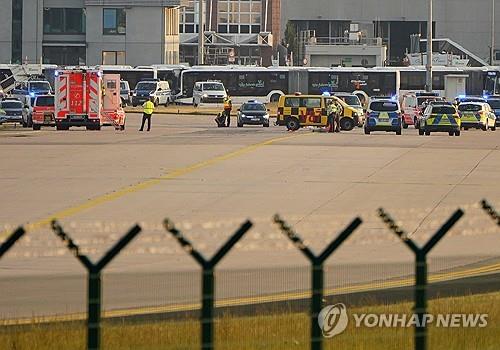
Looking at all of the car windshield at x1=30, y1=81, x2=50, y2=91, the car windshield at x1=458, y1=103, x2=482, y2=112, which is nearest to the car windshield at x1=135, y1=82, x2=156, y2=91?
the car windshield at x1=30, y1=81, x2=50, y2=91

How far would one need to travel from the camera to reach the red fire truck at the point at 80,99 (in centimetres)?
5859

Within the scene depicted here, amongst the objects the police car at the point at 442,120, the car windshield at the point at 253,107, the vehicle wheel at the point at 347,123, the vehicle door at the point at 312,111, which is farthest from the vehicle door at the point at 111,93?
the police car at the point at 442,120

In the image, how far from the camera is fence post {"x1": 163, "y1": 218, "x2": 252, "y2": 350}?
7773mm

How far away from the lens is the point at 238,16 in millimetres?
154375

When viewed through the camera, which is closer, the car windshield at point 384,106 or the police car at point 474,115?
the car windshield at point 384,106

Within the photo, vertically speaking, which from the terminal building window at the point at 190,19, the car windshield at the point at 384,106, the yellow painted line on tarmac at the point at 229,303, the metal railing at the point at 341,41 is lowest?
the yellow painted line on tarmac at the point at 229,303

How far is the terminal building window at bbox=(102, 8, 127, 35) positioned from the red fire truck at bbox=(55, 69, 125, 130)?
178ft

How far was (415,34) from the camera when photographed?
13762 centimetres

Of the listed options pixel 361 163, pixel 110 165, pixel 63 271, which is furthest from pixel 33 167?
pixel 63 271

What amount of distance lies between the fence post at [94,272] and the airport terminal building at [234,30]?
10537 centimetres

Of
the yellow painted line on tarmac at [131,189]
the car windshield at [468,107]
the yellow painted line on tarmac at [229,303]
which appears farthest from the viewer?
the car windshield at [468,107]

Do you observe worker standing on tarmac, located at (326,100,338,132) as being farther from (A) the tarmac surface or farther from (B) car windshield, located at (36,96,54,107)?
(B) car windshield, located at (36,96,54,107)

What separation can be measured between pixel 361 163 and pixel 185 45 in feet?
354

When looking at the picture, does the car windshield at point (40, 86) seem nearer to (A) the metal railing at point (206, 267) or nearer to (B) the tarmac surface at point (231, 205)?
(B) the tarmac surface at point (231, 205)
